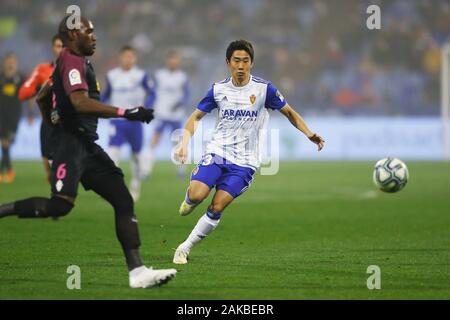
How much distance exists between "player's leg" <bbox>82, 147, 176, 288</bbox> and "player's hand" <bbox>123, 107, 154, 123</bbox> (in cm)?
69

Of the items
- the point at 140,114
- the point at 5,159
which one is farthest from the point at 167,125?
the point at 140,114

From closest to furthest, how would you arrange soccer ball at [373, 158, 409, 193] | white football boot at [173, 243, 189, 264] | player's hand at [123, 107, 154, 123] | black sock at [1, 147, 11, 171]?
player's hand at [123, 107, 154, 123]
white football boot at [173, 243, 189, 264]
soccer ball at [373, 158, 409, 193]
black sock at [1, 147, 11, 171]

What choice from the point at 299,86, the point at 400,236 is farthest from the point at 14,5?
the point at 400,236

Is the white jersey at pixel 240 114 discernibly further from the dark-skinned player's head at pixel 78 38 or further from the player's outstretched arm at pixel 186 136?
the dark-skinned player's head at pixel 78 38

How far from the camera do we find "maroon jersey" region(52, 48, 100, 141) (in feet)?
22.9

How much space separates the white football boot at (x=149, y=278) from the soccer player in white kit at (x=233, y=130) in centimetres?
174

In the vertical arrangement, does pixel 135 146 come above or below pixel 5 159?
below

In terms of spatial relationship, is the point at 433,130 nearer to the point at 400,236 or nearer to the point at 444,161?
the point at 444,161

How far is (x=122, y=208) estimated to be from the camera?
7.19 metres

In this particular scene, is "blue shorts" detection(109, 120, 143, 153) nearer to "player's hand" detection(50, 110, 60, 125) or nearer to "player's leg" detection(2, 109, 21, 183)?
"player's leg" detection(2, 109, 21, 183)

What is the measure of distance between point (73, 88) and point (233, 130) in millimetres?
2604

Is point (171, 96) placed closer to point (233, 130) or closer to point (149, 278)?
point (233, 130)

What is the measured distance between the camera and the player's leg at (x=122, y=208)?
279 inches

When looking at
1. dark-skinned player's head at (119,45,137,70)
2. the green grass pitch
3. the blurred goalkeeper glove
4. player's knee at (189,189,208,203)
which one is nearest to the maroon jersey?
the blurred goalkeeper glove
